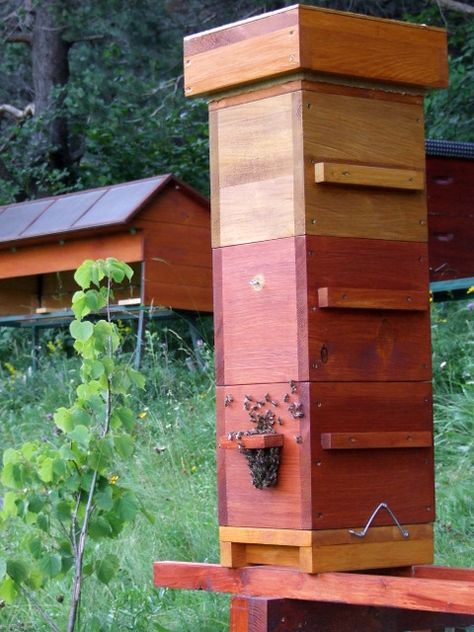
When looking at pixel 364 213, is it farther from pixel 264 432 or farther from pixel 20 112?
pixel 20 112

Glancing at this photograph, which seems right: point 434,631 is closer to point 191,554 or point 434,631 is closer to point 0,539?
point 191,554

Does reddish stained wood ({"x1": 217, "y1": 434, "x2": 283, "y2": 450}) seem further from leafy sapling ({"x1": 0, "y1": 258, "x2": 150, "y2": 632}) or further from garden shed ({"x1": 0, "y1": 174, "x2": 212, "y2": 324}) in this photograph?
garden shed ({"x1": 0, "y1": 174, "x2": 212, "y2": 324})

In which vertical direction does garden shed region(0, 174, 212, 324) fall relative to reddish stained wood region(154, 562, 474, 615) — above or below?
above

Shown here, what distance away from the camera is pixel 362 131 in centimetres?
305

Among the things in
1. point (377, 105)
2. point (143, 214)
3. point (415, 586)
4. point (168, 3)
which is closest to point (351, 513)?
point (415, 586)

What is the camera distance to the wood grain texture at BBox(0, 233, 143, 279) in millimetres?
7602

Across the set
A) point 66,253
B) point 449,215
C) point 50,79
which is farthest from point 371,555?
point 50,79

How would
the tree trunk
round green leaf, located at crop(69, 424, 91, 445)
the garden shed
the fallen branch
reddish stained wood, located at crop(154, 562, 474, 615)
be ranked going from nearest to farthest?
1. reddish stained wood, located at crop(154, 562, 474, 615)
2. round green leaf, located at crop(69, 424, 91, 445)
3. the garden shed
4. the tree trunk
5. the fallen branch

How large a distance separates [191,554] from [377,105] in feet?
7.54

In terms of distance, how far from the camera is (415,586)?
8.58ft

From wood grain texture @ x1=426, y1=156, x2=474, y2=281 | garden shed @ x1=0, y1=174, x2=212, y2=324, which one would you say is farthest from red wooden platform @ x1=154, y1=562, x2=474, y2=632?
garden shed @ x1=0, y1=174, x2=212, y2=324

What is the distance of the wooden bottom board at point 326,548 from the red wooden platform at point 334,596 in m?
0.03

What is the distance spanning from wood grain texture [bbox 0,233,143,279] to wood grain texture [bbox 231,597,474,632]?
4.68m

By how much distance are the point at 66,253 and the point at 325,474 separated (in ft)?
17.8
